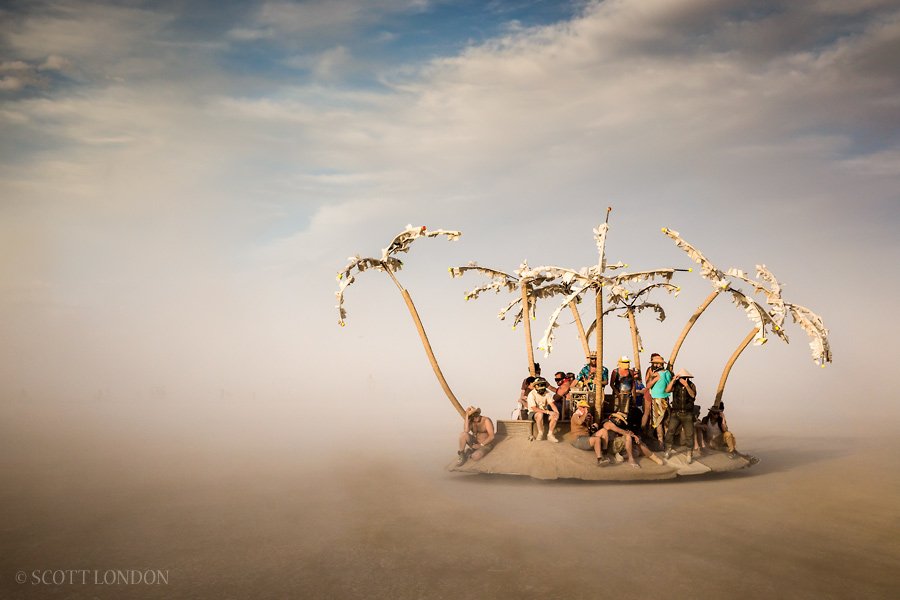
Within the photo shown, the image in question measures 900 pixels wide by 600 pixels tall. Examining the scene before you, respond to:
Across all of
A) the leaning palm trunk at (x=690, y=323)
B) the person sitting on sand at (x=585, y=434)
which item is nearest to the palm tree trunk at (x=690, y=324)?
the leaning palm trunk at (x=690, y=323)

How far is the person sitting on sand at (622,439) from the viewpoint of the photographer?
1404 cm

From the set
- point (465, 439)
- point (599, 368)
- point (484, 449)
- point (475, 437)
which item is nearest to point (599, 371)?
point (599, 368)

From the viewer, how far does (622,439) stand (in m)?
14.2

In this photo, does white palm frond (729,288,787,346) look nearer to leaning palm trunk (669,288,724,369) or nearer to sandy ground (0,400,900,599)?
leaning palm trunk (669,288,724,369)

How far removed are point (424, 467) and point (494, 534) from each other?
740 cm

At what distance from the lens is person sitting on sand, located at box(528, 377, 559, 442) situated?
14477mm

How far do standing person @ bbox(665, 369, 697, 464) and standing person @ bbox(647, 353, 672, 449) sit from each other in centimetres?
14

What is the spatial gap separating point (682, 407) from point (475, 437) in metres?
5.00

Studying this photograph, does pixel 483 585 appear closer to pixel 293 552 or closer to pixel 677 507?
pixel 293 552

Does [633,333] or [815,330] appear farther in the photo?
[633,333]

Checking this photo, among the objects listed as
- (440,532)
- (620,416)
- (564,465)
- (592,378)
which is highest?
(592,378)

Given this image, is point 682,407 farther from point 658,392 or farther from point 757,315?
point 757,315

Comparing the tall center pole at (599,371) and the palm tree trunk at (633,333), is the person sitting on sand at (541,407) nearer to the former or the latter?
the tall center pole at (599,371)

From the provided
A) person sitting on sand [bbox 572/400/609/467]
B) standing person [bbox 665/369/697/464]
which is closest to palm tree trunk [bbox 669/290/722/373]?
standing person [bbox 665/369/697/464]
